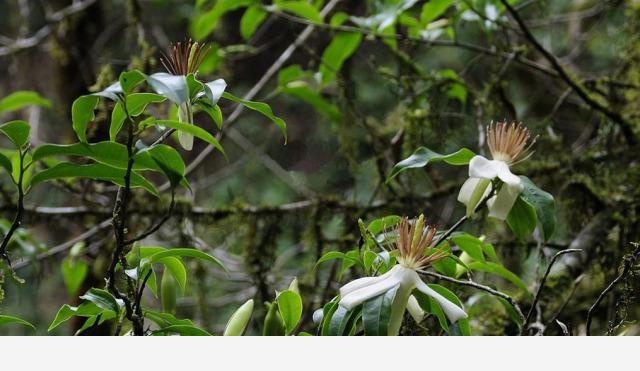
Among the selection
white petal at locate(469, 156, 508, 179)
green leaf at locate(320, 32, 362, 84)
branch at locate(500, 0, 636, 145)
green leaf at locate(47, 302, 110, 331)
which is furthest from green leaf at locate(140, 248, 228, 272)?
green leaf at locate(320, 32, 362, 84)

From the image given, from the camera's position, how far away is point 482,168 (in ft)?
1.44

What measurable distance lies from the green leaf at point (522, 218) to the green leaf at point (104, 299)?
0.86 feet

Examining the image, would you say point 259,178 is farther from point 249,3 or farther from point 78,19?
point 249,3

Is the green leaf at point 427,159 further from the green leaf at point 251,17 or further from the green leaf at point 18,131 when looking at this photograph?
the green leaf at point 251,17

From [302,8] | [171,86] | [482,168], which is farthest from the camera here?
[302,8]

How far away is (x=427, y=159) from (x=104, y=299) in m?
0.21

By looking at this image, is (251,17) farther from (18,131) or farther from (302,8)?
(18,131)

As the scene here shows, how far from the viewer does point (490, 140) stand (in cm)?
47

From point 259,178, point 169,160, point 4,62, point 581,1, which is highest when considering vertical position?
point 581,1

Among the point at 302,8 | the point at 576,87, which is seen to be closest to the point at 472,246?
the point at 576,87


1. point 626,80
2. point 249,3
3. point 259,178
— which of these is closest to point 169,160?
point 249,3

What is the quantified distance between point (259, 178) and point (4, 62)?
811mm

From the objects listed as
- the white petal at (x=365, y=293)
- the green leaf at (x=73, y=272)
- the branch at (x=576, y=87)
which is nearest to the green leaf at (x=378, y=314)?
the white petal at (x=365, y=293)
